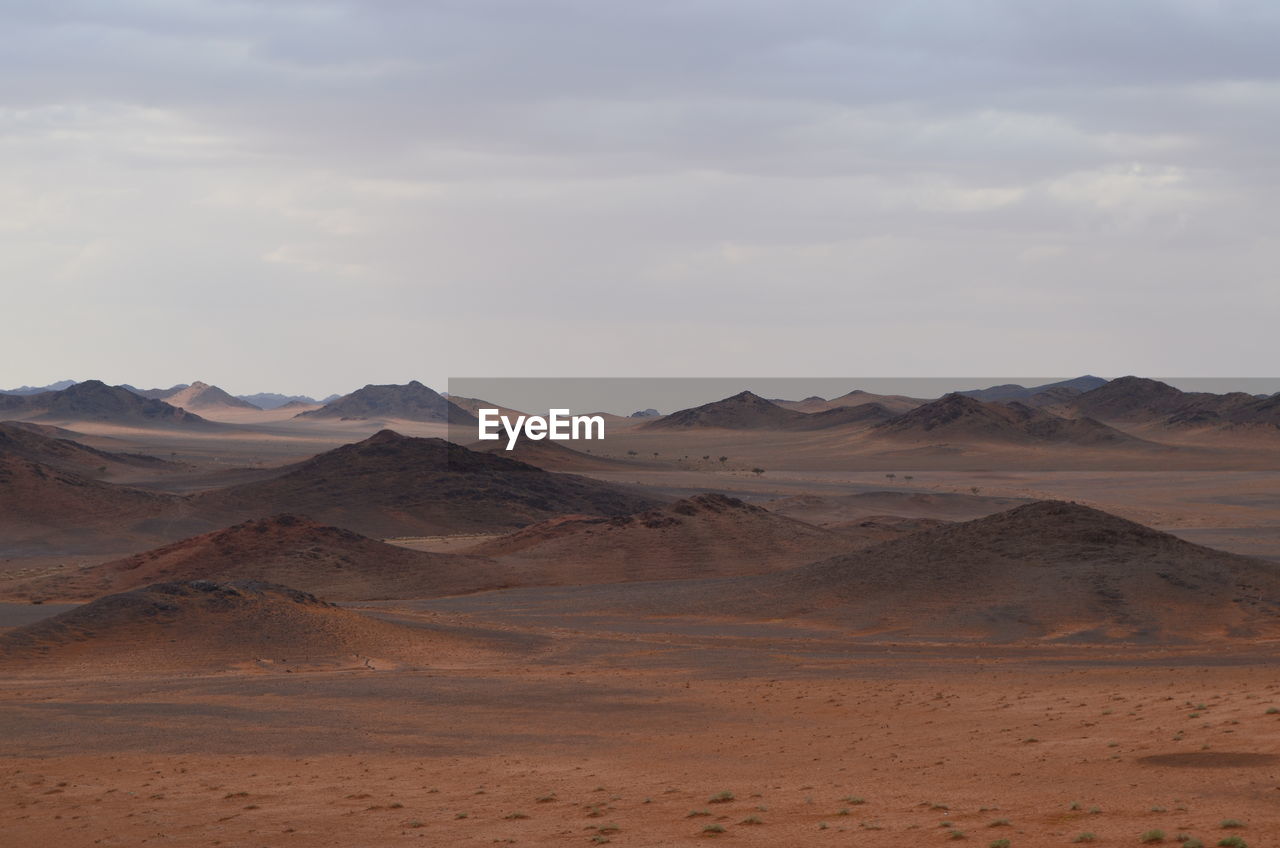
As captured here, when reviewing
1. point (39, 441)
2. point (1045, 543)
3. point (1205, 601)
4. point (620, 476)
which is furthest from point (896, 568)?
point (39, 441)

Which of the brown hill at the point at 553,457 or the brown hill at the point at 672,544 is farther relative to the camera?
the brown hill at the point at 553,457

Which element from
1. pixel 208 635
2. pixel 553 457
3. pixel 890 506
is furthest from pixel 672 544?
pixel 553 457

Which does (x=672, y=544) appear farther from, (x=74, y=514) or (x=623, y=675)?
(x=74, y=514)

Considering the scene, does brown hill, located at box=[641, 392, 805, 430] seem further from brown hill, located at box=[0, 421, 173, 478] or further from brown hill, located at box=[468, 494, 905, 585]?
brown hill, located at box=[468, 494, 905, 585]

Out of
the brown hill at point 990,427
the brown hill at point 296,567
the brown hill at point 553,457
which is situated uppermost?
the brown hill at point 990,427

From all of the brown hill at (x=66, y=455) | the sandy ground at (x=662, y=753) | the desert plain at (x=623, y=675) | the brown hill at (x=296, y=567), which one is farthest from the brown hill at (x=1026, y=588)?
the brown hill at (x=66, y=455)

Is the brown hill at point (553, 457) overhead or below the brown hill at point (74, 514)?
overhead

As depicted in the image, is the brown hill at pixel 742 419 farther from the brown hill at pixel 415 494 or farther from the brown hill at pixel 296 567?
the brown hill at pixel 296 567
